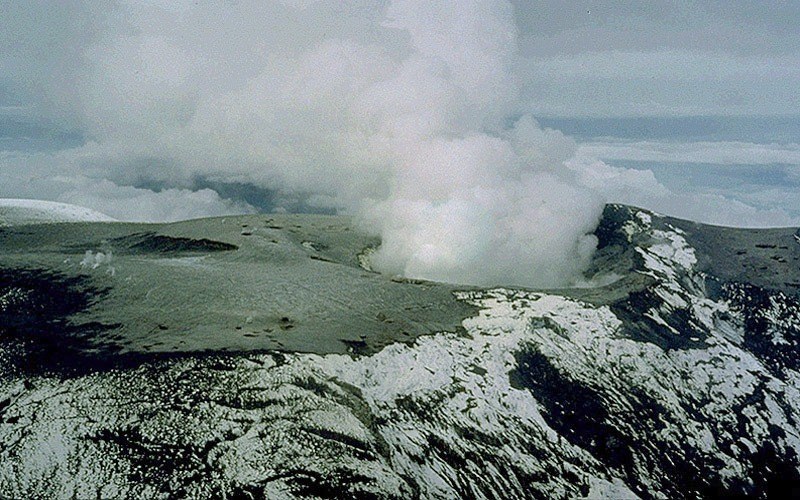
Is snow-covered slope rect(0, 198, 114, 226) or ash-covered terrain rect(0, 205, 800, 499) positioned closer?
ash-covered terrain rect(0, 205, 800, 499)

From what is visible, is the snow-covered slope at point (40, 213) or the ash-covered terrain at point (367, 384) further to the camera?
the snow-covered slope at point (40, 213)

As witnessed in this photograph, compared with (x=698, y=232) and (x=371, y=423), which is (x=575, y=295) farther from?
(x=698, y=232)

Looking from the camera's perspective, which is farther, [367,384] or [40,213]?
[40,213]

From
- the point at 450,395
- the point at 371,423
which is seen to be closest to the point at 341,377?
the point at 371,423

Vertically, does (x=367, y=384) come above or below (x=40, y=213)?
below
